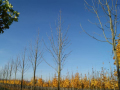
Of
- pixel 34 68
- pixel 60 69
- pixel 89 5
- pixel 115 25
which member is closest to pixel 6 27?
pixel 89 5

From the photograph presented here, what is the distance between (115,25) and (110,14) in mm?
490

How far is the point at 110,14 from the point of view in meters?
4.52

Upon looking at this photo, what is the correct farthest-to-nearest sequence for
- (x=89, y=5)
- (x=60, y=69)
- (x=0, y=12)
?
1. (x=60, y=69)
2. (x=89, y=5)
3. (x=0, y=12)

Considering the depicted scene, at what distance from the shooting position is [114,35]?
421 centimetres

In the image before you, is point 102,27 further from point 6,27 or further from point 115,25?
point 6,27

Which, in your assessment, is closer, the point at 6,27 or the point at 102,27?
the point at 6,27

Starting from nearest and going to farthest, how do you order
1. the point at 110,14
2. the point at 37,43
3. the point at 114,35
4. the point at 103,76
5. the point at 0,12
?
the point at 0,12, the point at 114,35, the point at 110,14, the point at 37,43, the point at 103,76

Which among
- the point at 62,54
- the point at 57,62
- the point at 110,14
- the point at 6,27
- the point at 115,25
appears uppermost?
the point at 110,14

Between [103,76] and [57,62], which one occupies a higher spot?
[57,62]

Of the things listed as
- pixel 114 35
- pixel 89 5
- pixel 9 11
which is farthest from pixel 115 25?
pixel 9 11

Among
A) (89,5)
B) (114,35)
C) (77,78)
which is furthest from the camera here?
(77,78)

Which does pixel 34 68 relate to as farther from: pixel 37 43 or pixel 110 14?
pixel 110 14

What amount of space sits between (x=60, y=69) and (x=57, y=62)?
0.47 metres

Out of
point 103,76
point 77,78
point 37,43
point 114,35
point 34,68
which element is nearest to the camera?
point 114,35
